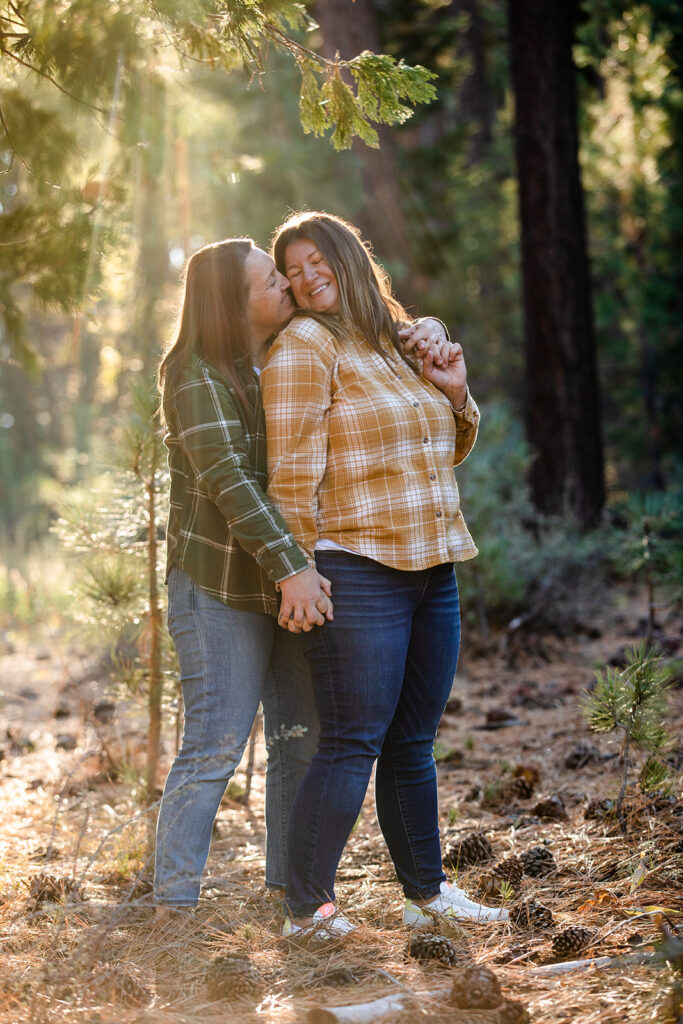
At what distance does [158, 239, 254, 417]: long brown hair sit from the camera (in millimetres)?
2281

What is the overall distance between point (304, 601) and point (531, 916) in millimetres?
967

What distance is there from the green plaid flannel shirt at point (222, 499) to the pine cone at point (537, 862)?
1.07 metres

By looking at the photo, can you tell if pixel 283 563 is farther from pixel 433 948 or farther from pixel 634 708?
pixel 634 708

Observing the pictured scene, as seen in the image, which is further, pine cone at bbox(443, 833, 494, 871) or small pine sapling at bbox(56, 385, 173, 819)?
small pine sapling at bbox(56, 385, 173, 819)

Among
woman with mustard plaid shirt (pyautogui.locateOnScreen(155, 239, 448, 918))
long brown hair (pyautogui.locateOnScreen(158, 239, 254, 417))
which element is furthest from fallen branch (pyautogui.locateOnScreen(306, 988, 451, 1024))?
long brown hair (pyautogui.locateOnScreen(158, 239, 254, 417))

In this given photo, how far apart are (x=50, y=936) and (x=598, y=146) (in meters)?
12.8

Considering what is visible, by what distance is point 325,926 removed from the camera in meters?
2.11

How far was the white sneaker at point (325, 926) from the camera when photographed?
2.10 metres

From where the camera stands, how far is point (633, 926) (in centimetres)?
204

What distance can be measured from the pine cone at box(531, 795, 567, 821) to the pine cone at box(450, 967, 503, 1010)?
49.8 inches

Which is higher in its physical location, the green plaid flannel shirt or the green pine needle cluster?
the green plaid flannel shirt

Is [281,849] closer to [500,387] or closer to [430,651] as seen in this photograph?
[430,651]

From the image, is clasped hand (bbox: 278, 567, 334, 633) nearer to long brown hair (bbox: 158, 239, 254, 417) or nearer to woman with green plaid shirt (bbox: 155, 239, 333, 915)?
woman with green plaid shirt (bbox: 155, 239, 333, 915)

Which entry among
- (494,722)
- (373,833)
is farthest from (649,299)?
(373,833)
